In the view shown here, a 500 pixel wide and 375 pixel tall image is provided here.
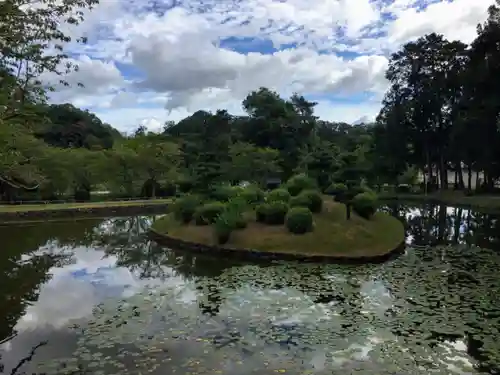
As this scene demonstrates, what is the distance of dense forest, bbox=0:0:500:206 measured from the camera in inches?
1289

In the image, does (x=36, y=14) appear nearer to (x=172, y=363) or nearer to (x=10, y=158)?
(x=10, y=158)

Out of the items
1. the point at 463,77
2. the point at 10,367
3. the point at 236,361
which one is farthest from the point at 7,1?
the point at 463,77

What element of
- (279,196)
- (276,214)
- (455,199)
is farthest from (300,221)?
(455,199)

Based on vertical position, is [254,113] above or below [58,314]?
above

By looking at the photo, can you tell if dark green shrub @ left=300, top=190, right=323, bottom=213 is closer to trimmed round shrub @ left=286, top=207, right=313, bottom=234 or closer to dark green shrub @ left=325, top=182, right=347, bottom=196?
dark green shrub @ left=325, top=182, right=347, bottom=196

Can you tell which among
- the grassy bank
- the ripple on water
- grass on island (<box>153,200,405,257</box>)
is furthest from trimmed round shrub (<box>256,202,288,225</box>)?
the grassy bank

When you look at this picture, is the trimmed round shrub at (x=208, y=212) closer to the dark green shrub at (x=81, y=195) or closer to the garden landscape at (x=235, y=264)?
the garden landscape at (x=235, y=264)

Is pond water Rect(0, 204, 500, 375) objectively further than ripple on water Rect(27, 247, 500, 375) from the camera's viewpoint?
Yes

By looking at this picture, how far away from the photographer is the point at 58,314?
34.2 feet

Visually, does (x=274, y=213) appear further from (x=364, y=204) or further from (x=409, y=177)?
(x=409, y=177)

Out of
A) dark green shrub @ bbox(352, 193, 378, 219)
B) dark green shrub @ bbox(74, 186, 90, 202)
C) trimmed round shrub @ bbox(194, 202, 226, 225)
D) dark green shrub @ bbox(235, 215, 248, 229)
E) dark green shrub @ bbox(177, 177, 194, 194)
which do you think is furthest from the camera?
dark green shrub @ bbox(74, 186, 90, 202)

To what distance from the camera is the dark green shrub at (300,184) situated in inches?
879

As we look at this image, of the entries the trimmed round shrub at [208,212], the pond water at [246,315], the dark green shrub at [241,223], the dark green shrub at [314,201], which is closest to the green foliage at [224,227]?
the dark green shrub at [241,223]

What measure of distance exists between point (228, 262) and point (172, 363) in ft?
28.5
